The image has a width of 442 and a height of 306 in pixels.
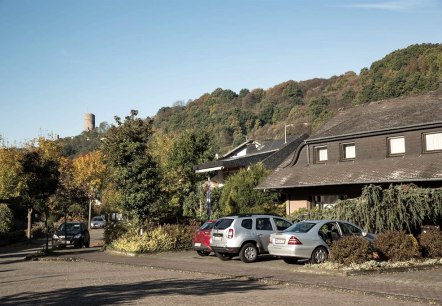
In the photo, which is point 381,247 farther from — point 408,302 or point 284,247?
point 408,302

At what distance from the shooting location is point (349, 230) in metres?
18.8

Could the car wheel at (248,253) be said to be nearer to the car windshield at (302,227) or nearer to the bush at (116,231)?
the car windshield at (302,227)

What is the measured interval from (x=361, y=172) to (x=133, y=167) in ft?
35.3

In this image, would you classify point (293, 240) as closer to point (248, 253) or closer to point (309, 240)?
point (309, 240)

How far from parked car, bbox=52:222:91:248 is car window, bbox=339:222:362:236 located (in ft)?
60.0

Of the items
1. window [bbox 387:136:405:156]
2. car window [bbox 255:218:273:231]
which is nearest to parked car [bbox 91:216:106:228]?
window [bbox 387:136:405:156]

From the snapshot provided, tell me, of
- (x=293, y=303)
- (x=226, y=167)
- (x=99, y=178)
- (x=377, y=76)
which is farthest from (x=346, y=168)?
(x=377, y=76)

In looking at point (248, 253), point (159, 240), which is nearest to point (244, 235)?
point (248, 253)

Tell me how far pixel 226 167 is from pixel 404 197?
20579 mm

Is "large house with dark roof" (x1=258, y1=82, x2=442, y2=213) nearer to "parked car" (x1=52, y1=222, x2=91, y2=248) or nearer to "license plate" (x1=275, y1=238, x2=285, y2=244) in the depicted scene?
"license plate" (x1=275, y1=238, x2=285, y2=244)

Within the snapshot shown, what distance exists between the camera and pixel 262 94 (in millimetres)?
162000

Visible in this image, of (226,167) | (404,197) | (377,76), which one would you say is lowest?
(404,197)

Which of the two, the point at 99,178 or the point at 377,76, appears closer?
the point at 99,178

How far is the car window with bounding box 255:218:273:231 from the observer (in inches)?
817
